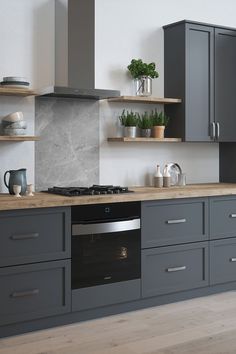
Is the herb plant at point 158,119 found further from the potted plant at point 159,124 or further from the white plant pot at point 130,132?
the white plant pot at point 130,132

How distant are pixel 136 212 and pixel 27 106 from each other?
116 centimetres

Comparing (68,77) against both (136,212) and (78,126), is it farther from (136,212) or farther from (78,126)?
(136,212)

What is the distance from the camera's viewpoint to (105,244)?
3688mm

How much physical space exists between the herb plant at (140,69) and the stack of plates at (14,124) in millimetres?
1117

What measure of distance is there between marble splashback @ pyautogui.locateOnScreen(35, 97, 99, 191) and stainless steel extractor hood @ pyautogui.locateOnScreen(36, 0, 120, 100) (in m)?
0.15

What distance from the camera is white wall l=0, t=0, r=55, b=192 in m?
3.93

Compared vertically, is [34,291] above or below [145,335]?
above

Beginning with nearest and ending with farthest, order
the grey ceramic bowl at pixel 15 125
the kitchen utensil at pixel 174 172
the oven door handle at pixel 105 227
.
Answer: the oven door handle at pixel 105 227 < the grey ceramic bowl at pixel 15 125 < the kitchen utensil at pixel 174 172

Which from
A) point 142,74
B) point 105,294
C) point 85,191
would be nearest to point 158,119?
point 142,74

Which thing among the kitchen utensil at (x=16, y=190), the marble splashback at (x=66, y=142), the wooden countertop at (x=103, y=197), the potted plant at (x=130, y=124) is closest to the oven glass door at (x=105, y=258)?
the wooden countertop at (x=103, y=197)

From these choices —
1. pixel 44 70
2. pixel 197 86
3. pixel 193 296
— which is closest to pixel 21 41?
pixel 44 70

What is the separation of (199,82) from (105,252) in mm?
1790

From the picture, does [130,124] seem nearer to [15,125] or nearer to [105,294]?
[15,125]

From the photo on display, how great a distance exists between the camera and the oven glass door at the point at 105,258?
3.58 m
